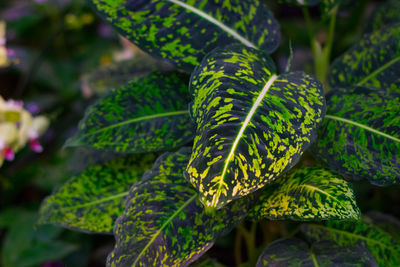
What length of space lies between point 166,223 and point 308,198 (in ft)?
0.82

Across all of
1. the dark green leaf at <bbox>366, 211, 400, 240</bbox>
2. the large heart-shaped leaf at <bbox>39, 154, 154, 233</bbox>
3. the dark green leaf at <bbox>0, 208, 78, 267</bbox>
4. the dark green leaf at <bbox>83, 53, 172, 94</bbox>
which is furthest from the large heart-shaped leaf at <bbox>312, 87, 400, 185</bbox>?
the dark green leaf at <bbox>0, 208, 78, 267</bbox>

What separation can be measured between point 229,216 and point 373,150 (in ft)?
0.96

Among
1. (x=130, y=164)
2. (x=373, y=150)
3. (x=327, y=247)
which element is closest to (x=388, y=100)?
(x=373, y=150)

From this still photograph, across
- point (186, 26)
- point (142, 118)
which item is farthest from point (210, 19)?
point (142, 118)

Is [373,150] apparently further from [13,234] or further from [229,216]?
[13,234]

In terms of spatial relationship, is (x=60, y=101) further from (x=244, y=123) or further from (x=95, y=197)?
(x=244, y=123)

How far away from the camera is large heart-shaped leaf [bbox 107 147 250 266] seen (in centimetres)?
62

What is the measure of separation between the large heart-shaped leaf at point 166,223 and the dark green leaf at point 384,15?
73 cm

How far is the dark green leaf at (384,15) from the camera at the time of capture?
1.04 meters

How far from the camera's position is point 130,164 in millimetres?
886

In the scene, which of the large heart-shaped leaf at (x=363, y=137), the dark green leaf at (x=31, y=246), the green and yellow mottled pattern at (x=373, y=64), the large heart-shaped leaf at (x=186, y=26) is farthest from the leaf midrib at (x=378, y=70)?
the dark green leaf at (x=31, y=246)

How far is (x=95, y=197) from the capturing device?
0.83 m

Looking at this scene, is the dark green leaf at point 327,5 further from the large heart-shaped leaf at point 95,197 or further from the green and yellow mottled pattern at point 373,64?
the large heart-shaped leaf at point 95,197

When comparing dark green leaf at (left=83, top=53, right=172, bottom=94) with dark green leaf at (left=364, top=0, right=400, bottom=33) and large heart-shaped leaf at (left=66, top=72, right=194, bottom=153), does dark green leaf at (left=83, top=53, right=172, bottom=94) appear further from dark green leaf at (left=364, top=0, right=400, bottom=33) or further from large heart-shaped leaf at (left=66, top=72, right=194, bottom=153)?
dark green leaf at (left=364, top=0, right=400, bottom=33)
